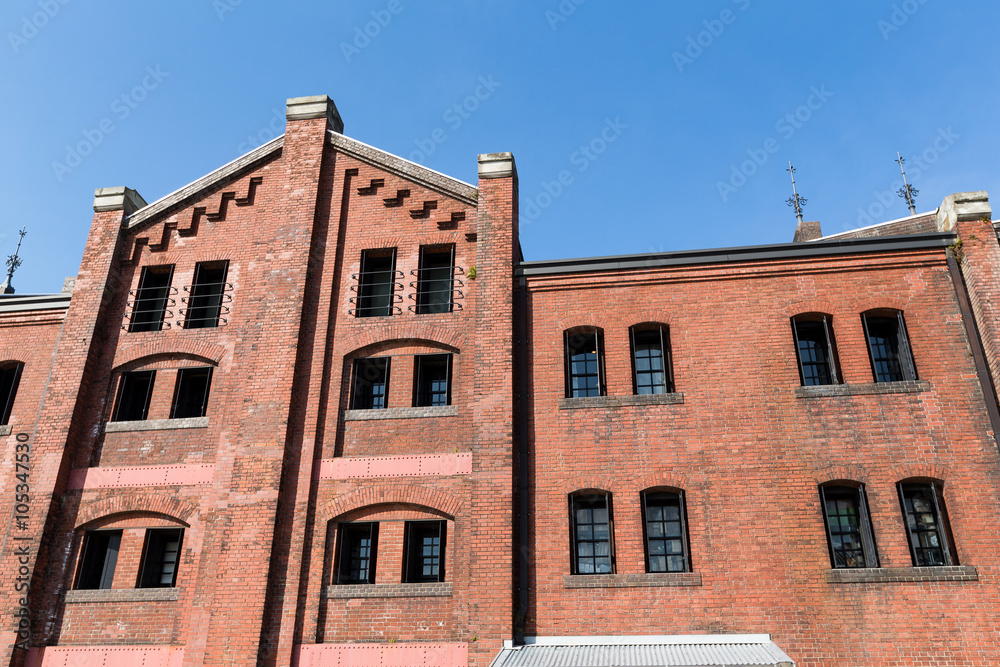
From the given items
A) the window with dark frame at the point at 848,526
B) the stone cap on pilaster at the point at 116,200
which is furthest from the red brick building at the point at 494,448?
the stone cap on pilaster at the point at 116,200

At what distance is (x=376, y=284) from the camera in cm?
1714

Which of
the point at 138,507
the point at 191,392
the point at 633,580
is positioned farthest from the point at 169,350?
the point at 633,580

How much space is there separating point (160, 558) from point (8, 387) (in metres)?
6.37

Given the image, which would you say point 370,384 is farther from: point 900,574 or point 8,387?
point 900,574

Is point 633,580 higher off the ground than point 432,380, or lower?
lower

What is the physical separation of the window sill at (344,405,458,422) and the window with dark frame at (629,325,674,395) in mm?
3822

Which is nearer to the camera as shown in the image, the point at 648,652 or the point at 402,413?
the point at 648,652

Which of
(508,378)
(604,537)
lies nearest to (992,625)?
(604,537)

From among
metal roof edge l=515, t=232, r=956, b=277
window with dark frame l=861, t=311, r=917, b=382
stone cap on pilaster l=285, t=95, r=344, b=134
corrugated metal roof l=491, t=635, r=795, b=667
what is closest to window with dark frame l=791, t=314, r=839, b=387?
window with dark frame l=861, t=311, r=917, b=382

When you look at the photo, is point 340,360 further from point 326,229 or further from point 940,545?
point 940,545

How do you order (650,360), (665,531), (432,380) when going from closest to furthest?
1. (665,531)
2. (650,360)
3. (432,380)

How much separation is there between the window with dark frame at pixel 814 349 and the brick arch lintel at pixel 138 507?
41.3 ft

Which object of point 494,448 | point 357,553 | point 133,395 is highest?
point 133,395

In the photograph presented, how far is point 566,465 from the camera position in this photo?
1466 cm
